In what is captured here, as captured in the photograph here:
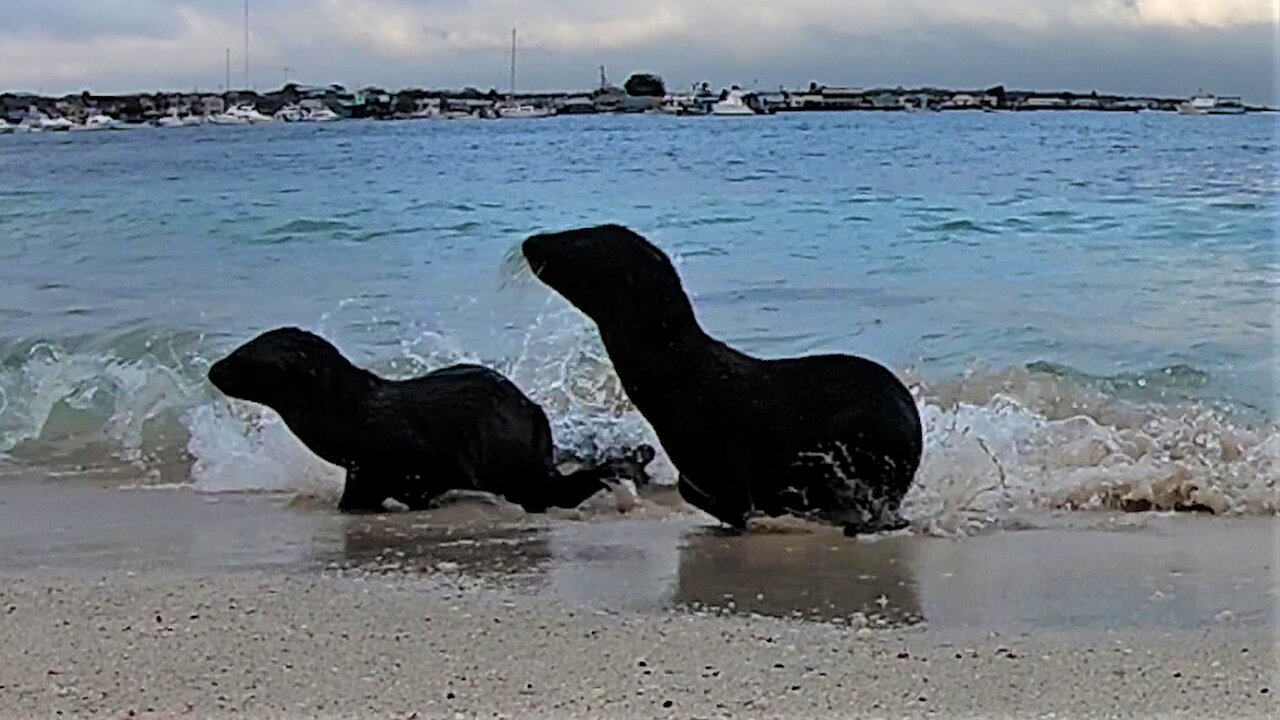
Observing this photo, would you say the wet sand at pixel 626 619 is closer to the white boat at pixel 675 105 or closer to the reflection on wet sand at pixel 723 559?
the reflection on wet sand at pixel 723 559

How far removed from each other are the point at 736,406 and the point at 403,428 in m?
1.31

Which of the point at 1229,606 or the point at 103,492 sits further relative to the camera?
the point at 103,492

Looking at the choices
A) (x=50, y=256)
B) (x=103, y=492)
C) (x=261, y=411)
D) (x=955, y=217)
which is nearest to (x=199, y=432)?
(x=261, y=411)

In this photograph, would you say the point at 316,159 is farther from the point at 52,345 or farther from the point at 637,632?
the point at 637,632

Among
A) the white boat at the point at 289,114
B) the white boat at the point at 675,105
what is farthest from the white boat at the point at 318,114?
the white boat at the point at 675,105

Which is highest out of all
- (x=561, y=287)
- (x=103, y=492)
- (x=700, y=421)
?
(x=561, y=287)

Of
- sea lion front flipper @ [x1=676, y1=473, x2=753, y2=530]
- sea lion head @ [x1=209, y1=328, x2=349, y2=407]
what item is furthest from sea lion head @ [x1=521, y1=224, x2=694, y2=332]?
sea lion head @ [x1=209, y1=328, x2=349, y2=407]

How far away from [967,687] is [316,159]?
29.1m

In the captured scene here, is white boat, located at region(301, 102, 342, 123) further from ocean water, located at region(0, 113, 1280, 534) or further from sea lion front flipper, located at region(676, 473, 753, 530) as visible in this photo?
sea lion front flipper, located at region(676, 473, 753, 530)

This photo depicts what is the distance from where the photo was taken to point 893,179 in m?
22.6

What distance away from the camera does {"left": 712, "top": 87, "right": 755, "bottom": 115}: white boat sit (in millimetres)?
57656

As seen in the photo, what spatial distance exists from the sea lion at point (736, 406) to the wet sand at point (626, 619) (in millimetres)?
194

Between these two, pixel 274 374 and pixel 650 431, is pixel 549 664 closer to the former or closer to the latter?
pixel 274 374

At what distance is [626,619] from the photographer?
4.29 metres
